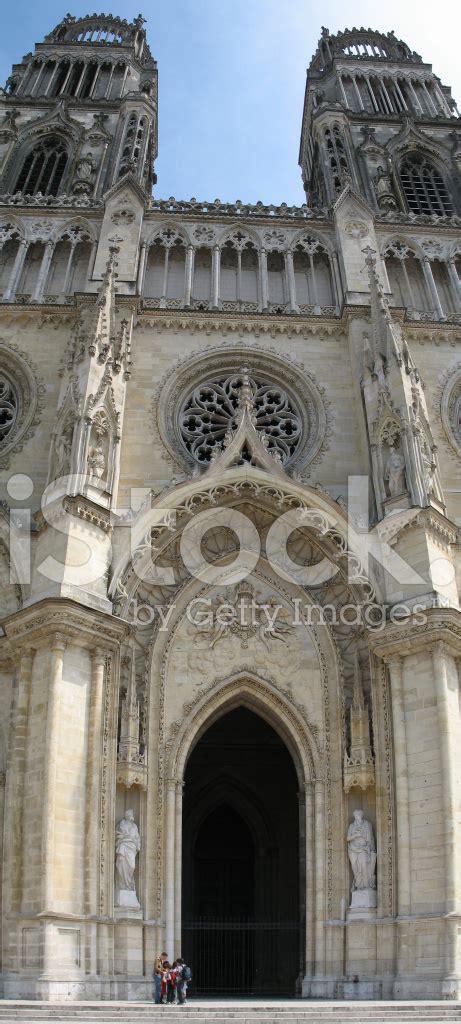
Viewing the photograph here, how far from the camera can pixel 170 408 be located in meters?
19.8

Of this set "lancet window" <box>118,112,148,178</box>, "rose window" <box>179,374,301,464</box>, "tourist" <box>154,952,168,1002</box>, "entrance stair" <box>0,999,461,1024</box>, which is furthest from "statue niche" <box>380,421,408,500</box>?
"lancet window" <box>118,112,148,178</box>

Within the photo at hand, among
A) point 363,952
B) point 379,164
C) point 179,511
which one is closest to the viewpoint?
point 363,952

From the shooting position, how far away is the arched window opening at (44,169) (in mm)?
27016

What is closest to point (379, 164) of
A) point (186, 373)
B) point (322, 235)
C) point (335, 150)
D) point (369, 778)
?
point (335, 150)

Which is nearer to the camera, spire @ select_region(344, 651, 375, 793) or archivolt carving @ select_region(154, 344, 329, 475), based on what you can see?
spire @ select_region(344, 651, 375, 793)

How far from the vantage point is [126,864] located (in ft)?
47.3

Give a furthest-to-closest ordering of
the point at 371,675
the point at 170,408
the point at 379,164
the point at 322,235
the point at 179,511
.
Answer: the point at 379,164
the point at 322,235
the point at 170,408
the point at 179,511
the point at 371,675

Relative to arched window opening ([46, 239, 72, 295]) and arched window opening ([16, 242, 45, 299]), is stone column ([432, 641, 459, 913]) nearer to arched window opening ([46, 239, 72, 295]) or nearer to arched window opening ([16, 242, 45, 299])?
arched window opening ([46, 239, 72, 295])

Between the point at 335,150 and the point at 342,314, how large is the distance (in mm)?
9633

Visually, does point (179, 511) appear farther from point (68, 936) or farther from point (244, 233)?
point (244, 233)

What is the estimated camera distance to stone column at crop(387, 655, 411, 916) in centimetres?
1381

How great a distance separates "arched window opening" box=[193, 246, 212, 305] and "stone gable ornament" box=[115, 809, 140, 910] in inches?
515

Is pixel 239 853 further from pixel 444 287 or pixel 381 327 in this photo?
pixel 444 287

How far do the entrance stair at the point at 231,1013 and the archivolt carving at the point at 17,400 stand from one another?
36.0ft
